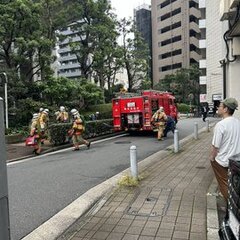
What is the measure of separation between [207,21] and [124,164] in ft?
142

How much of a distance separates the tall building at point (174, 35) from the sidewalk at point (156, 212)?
63903 mm

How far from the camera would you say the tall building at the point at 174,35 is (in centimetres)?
6994

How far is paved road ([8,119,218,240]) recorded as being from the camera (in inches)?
236

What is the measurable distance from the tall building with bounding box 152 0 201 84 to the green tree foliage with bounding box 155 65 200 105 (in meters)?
12.0

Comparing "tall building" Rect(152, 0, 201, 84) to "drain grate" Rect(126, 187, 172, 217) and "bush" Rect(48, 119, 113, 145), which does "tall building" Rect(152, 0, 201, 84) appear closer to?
"bush" Rect(48, 119, 113, 145)

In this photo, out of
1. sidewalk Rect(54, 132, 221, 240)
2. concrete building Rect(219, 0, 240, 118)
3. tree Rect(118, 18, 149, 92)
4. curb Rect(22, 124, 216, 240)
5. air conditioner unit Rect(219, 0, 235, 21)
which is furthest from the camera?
tree Rect(118, 18, 149, 92)

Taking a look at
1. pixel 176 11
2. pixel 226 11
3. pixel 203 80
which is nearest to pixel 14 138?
pixel 226 11

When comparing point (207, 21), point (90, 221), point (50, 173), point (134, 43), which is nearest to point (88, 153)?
point (50, 173)

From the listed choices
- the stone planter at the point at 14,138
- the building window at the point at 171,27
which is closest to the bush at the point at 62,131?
the stone planter at the point at 14,138

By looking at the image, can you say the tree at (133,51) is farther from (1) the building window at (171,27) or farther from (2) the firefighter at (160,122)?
(1) the building window at (171,27)

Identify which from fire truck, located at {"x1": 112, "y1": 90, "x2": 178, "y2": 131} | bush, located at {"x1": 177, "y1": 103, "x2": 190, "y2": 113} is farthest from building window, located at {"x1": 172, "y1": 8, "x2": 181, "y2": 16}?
fire truck, located at {"x1": 112, "y1": 90, "x2": 178, "y2": 131}

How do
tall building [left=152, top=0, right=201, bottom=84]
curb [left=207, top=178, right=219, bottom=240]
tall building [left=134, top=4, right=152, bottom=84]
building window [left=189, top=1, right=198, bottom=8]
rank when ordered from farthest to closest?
tall building [left=134, top=4, right=152, bottom=84], tall building [left=152, top=0, right=201, bottom=84], building window [left=189, top=1, right=198, bottom=8], curb [left=207, top=178, right=219, bottom=240]

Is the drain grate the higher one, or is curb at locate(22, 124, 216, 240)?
the drain grate

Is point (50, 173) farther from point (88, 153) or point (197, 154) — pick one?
point (197, 154)
